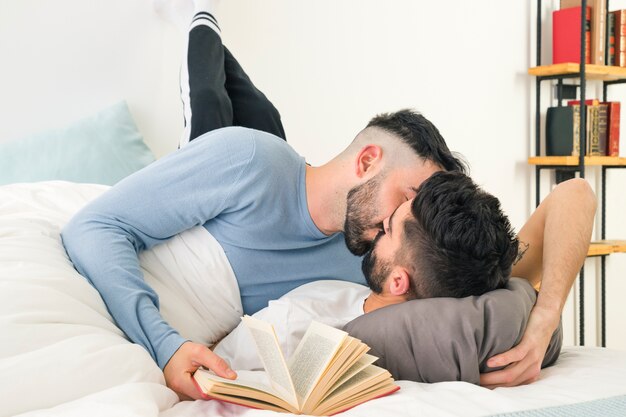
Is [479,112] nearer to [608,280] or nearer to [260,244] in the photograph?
[608,280]

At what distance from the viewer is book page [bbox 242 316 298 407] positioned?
108cm

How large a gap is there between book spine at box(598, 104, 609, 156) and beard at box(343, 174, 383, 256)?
7.91 ft

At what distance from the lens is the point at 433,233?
1.30m

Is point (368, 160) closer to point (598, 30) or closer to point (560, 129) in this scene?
point (560, 129)

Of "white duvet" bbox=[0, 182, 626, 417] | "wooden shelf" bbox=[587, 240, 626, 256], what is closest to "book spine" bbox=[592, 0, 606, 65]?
"wooden shelf" bbox=[587, 240, 626, 256]

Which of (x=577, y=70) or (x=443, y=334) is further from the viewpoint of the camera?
(x=577, y=70)

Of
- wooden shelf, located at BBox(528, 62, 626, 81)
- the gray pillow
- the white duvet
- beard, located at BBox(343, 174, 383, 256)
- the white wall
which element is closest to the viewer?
the white duvet

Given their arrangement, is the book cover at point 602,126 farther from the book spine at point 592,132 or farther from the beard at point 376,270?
the beard at point 376,270

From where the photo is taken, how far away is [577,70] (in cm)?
352

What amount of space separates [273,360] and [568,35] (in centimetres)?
300

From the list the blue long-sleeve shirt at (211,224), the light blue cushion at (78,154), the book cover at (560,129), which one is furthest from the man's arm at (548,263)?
the book cover at (560,129)

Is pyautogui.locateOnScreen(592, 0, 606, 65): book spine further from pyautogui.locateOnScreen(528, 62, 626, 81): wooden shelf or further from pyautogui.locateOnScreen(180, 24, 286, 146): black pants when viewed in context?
pyautogui.locateOnScreen(180, 24, 286, 146): black pants

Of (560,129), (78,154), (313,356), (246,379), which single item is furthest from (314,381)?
(560,129)

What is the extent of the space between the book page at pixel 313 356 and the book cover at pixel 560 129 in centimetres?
273
